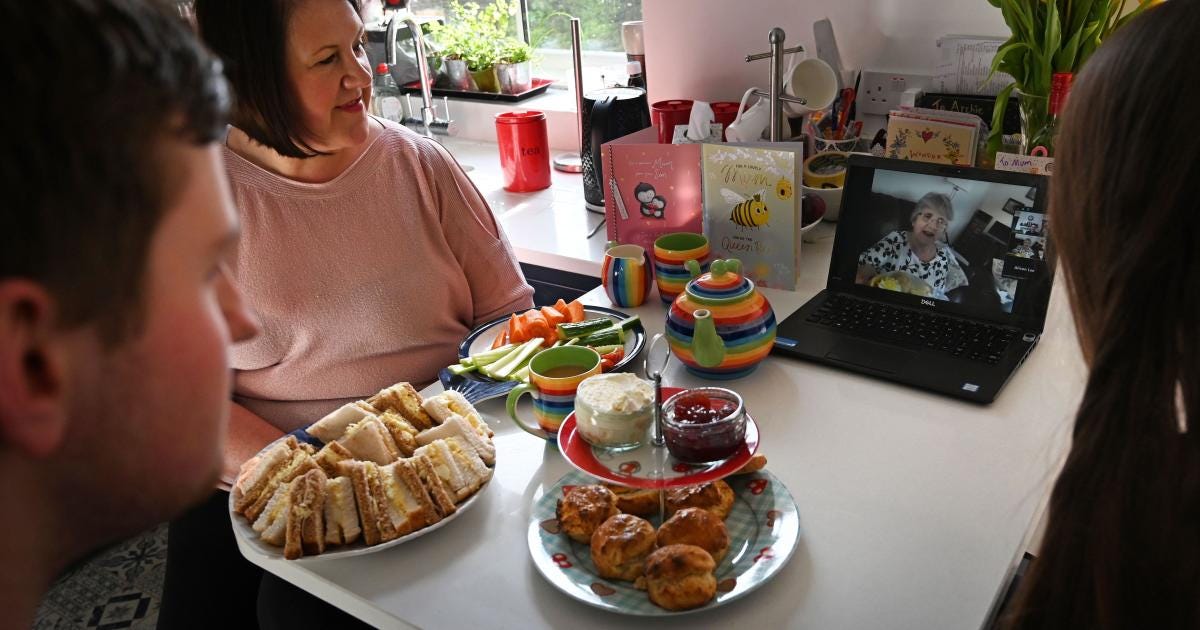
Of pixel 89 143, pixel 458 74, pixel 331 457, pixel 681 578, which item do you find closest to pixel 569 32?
pixel 458 74

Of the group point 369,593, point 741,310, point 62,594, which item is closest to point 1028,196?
point 741,310

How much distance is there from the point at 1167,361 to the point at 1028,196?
71cm

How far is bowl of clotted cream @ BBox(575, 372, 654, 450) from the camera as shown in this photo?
1.10 metres

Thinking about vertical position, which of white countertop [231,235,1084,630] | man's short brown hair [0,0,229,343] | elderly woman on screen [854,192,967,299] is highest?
man's short brown hair [0,0,229,343]

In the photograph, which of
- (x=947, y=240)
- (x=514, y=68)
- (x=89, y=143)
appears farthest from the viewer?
(x=514, y=68)

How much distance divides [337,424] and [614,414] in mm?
392

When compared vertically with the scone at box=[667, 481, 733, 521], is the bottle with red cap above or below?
above

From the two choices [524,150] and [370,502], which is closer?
[370,502]

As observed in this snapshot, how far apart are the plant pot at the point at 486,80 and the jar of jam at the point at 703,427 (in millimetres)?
2228

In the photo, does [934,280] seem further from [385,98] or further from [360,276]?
[385,98]

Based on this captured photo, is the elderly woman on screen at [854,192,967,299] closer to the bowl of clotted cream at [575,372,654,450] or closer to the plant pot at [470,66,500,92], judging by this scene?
the bowl of clotted cream at [575,372,654,450]

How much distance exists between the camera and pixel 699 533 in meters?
0.99

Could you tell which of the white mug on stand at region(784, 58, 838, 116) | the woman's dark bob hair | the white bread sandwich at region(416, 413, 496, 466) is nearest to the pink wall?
the white mug on stand at region(784, 58, 838, 116)

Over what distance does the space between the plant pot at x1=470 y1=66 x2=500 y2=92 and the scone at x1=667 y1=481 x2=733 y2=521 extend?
2275 mm
